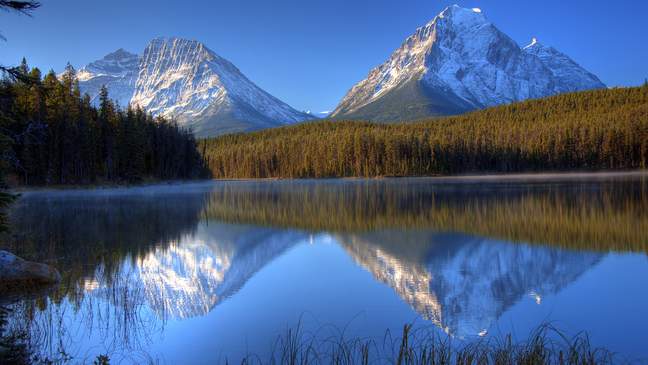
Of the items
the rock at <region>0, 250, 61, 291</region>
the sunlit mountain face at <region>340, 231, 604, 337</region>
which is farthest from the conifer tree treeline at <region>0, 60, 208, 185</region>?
the sunlit mountain face at <region>340, 231, 604, 337</region>

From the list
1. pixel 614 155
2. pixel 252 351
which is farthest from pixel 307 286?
pixel 614 155

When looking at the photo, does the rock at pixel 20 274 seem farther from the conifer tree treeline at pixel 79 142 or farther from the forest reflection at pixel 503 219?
the conifer tree treeline at pixel 79 142

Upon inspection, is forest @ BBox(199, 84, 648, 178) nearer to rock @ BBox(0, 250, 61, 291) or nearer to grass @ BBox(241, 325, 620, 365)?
rock @ BBox(0, 250, 61, 291)

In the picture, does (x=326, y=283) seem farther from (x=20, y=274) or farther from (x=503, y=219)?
(x=503, y=219)

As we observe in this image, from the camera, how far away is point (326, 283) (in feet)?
44.6

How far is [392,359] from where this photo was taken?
7.87 m

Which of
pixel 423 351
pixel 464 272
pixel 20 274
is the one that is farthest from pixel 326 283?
pixel 20 274

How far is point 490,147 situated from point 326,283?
116627 mm

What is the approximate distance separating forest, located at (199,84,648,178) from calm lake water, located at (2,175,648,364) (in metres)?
94.8

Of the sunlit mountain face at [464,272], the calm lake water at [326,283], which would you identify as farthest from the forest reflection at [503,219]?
the sunlit mountain face at [464,272]

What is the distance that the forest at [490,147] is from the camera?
356 feet

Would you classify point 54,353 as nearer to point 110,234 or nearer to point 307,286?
point 307,286

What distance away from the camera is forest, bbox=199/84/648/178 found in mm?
108375

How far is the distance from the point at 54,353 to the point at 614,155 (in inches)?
4722
